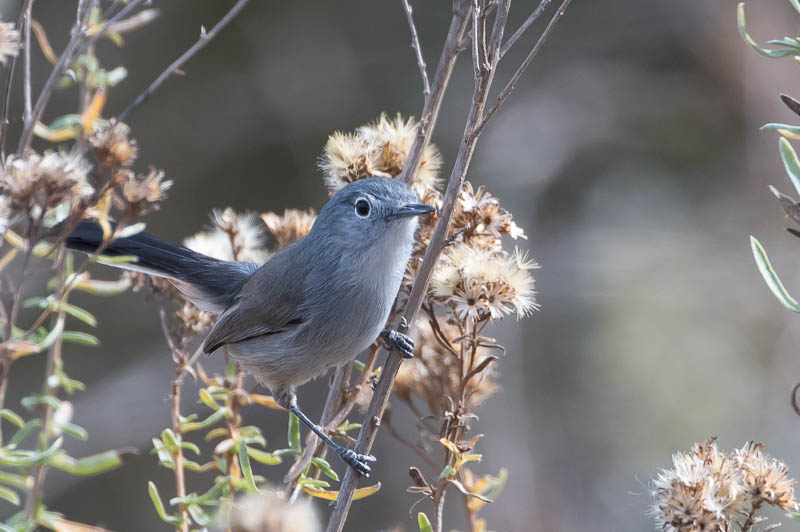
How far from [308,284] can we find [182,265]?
0.45 metres

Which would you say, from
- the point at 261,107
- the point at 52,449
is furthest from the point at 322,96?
the point at 52,449

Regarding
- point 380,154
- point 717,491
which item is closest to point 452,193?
point 380,154

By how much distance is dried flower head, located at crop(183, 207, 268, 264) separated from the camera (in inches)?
100

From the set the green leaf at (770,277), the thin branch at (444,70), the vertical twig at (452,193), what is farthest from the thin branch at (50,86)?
the green leaf at (770,277)

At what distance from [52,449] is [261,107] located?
17.1 ft

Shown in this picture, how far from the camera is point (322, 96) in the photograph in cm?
652

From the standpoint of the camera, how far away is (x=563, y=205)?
5.99 meters

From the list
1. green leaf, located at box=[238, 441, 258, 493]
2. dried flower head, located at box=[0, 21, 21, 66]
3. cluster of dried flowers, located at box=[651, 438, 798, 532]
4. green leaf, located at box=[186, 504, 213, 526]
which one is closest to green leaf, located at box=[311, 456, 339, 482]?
green leaf, located at box=[238, 441, 258, 493]

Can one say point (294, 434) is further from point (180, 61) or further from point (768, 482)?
point (768, 482)

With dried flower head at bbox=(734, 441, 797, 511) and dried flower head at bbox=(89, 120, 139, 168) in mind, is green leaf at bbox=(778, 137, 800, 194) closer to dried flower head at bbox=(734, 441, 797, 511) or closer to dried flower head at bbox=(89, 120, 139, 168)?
dried flower head at bbox=(734, 441, 797, 511)

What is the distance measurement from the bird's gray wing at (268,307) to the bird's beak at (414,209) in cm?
64

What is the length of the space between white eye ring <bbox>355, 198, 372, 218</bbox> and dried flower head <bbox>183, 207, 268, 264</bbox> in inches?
12.2

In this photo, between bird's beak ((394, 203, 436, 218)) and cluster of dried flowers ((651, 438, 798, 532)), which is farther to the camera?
bird's beak ((394, 203, 436, 218))

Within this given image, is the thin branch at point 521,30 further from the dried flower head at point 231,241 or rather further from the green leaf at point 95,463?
the green leaf at point 95,463
